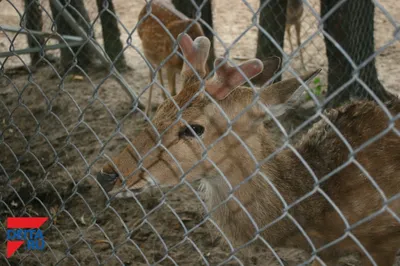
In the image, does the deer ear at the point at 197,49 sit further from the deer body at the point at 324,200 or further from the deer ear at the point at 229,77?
the deer body at the point at 324,200

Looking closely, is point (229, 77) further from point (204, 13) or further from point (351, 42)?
point (204, 13)

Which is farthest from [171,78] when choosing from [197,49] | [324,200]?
[324,200]

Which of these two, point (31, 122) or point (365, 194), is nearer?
point (365, 194)

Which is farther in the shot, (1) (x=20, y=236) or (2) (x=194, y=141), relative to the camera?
(1) (x=20, y=236)

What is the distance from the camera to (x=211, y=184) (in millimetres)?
2541

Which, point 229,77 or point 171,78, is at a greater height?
point 171,78

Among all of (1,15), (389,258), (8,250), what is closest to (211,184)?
(389,258)

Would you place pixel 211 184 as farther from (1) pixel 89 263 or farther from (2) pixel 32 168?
(2) pixel 32 168

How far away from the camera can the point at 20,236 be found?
9.14ft

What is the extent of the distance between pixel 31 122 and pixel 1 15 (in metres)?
4.07

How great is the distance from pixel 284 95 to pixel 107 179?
3.22ft

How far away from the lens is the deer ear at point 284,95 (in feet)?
6.98

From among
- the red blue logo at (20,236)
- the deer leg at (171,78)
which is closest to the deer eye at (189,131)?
the red blue logo at (20,236)

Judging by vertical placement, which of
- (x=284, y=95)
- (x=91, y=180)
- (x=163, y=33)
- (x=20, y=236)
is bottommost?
(x=20, y=236)
